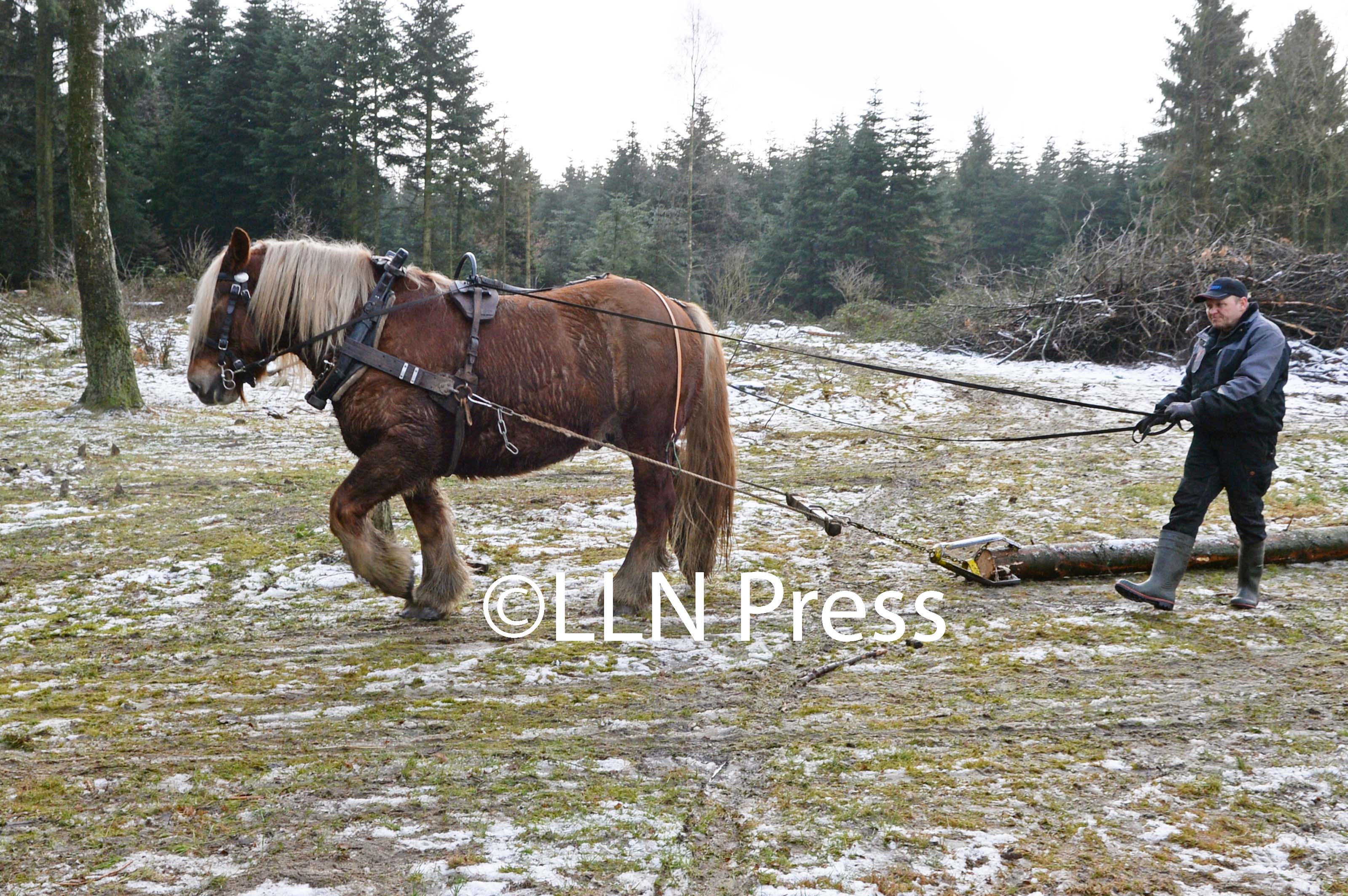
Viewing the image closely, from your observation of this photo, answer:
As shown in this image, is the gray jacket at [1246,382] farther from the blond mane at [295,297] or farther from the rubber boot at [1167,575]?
the blond mane at [295,297]

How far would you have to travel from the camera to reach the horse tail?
17.2 ft

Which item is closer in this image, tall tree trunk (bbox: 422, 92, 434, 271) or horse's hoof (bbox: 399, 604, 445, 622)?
horse's hoof (bbox: 399, 604, 445, 622)

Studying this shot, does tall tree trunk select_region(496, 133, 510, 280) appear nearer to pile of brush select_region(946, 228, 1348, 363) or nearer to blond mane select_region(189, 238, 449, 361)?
pile of brush select_region(946, 228, 1348, 363)

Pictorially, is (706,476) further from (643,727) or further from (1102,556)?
(1102,556)

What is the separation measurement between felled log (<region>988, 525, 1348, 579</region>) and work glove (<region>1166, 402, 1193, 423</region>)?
116 centimetres

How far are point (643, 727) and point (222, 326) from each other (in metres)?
2.85

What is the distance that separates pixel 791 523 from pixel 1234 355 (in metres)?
3.31

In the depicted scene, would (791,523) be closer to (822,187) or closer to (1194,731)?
(1194,731)

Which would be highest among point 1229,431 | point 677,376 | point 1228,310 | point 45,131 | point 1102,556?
point 45,131

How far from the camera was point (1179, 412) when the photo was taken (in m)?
4.54

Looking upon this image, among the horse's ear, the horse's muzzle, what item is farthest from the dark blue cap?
the horse's muzzle

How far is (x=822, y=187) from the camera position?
3378 centimetres

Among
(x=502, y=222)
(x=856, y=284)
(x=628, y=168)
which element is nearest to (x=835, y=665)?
(x=856, y=284)

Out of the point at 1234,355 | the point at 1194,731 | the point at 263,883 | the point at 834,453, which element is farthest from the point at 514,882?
the point at 834,453
